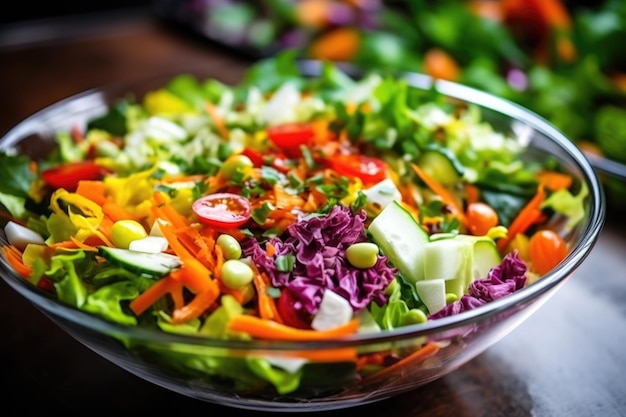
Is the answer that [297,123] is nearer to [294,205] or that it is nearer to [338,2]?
[294,205]

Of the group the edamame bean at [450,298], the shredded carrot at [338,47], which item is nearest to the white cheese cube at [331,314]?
→ the edamame bean at [450,298]

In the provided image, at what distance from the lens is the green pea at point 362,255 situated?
4.09 feet

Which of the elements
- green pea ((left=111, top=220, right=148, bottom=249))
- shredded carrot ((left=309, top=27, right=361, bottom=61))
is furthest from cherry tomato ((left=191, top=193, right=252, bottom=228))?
shredded carrot ((left=309, top=27, right=361, bottom=61))

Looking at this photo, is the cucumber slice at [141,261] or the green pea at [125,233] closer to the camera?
the cucumber slice at [141,261]

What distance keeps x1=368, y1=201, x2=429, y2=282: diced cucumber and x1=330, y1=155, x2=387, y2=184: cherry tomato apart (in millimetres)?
204

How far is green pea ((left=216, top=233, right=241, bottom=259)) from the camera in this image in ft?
4.21

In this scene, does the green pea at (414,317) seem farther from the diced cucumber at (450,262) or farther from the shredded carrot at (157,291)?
the shredded carrot at (157,291)

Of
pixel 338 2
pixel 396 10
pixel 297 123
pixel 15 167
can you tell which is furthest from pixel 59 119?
pixel 396 10

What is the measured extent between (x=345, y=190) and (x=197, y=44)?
1937mm

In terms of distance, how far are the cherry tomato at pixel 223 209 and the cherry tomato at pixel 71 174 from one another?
401mm

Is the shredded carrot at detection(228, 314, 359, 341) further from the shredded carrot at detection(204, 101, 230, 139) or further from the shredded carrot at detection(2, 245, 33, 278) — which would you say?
the shredded carrot at detection(204, 101, 230, 139)

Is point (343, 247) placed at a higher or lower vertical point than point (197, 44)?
higher

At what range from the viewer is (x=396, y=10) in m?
3.39


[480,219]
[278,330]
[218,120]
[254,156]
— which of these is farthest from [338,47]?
[278,330]
